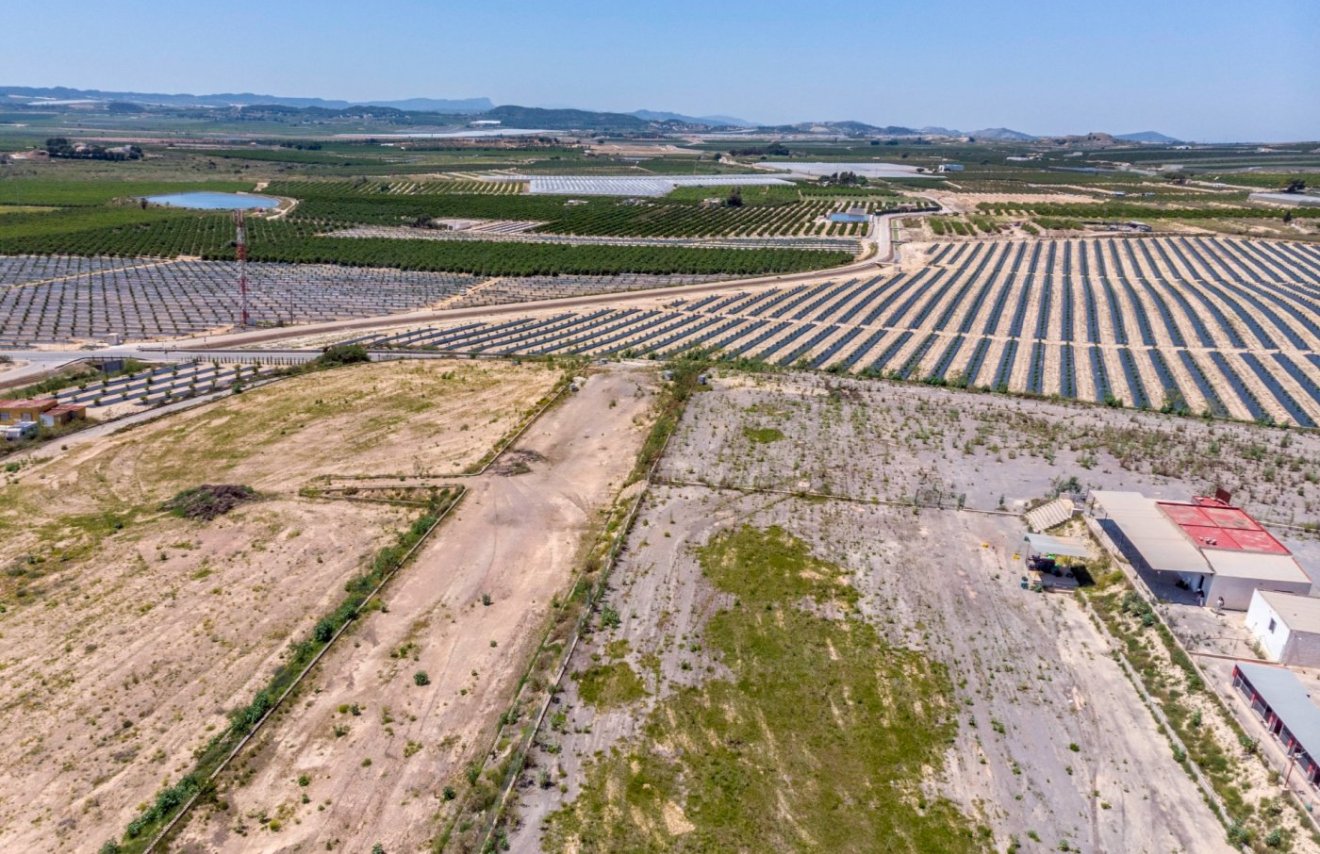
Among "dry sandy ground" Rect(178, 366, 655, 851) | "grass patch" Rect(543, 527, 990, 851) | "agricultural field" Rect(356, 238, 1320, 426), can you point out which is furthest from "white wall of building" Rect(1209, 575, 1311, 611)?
"dry sandy ground" Rect(178, 366, 655, 851)

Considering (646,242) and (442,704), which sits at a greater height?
(646,242)

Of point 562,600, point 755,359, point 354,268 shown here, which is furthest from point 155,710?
point 354,268

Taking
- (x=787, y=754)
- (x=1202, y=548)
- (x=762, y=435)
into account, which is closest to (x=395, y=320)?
(x=762, y=435)

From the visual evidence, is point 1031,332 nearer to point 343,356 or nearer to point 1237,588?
point 1237,588

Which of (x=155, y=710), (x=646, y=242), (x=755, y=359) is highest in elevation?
(x=646, y=242)

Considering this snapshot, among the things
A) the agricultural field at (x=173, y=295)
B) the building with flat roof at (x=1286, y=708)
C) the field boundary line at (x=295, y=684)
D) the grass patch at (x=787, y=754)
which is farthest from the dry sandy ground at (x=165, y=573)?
the building with flat roof at (x=1286, y=708)

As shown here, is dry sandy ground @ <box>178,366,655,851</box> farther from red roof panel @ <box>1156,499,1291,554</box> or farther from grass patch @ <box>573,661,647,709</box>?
red roof panel @ <box>1156,499,1291,554</box>

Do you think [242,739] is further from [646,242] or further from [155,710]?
[646,242]

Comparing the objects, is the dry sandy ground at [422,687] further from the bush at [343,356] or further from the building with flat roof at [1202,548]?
the bush at [343,356]
